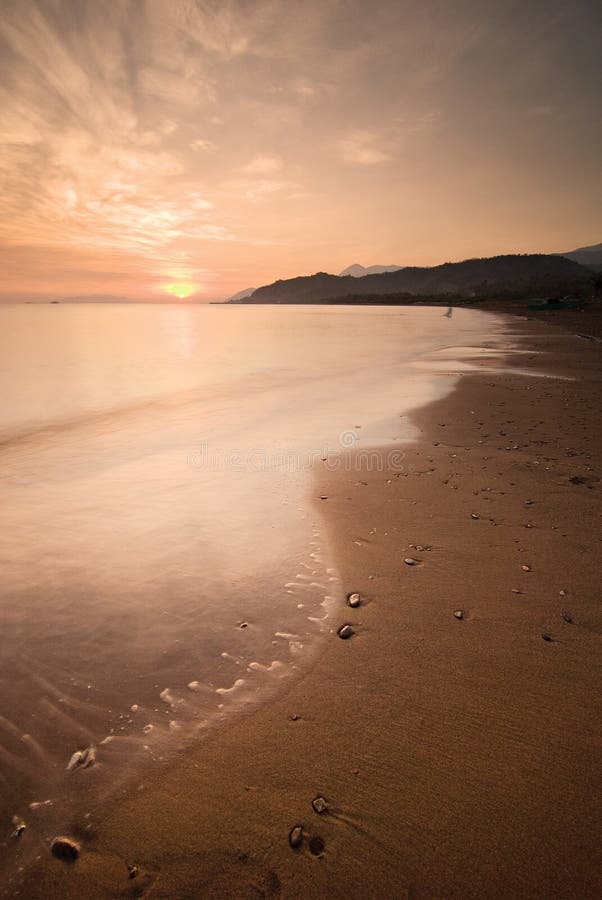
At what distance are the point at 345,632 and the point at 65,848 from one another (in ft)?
7.12

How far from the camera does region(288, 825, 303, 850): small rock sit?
2074 mm

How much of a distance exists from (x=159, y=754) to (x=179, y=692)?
0.45 meters

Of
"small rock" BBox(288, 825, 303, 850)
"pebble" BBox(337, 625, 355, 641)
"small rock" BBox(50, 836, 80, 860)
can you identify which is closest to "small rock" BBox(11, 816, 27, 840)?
"small rock" BBox(50, 836, 80, 860)

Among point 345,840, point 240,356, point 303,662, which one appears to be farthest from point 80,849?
point 240,356

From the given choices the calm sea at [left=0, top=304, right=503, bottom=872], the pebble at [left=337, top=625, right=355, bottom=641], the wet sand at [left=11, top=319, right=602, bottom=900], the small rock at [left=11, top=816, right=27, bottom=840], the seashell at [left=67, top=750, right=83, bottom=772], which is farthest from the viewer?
the pebble at [left=337, top=625, right=355, bottom=641]

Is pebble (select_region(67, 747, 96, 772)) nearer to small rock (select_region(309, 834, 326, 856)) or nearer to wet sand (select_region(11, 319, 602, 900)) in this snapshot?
wet sand (select_region(11, 319, 602, 900))

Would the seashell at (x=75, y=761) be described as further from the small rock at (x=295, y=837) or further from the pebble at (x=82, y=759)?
the small rock at (x=295, y=837)

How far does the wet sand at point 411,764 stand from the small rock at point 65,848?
0.04 m

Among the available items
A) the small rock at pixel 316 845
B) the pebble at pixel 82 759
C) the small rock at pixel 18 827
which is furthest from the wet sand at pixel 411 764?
the pebble at pixel 82 759

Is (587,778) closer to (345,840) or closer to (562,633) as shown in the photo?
(562,633)

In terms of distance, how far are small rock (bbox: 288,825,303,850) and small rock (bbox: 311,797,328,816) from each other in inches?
4.8

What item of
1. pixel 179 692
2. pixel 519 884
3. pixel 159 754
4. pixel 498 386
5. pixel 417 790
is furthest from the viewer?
pixel 498 386

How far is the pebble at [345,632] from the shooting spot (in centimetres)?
346

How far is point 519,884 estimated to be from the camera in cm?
193
